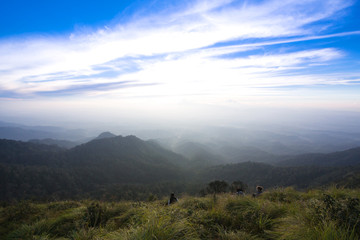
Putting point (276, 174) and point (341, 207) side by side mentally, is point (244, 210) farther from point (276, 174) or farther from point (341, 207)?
point (276, 174)

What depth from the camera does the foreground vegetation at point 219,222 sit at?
279 cm

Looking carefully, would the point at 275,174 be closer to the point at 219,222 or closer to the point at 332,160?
the point at 332,160

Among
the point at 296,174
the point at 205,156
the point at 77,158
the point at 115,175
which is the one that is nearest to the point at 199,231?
the point at 296,174

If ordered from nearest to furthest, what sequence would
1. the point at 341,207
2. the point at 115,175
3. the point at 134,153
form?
the point at 341,207 < the point at 115,175 < the point at 134,153

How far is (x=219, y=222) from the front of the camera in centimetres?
430

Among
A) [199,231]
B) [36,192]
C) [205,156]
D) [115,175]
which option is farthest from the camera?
[205,156]

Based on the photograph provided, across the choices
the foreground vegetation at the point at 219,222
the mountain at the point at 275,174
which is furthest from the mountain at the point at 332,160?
the foreground vegetation at the point at 219,222

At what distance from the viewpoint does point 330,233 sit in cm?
247

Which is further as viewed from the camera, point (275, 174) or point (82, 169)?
point (82, 169)

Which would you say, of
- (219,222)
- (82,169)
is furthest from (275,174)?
(82,169)

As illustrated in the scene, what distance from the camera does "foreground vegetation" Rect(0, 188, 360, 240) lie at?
2.79 m

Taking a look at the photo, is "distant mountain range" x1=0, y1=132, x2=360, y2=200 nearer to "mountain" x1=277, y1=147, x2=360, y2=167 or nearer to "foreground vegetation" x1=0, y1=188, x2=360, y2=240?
"mountain" x1=277, y1=147, x2=360, y2=167

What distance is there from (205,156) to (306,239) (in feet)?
543

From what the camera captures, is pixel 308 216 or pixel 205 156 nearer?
pixel 308 216
